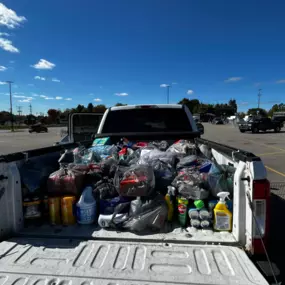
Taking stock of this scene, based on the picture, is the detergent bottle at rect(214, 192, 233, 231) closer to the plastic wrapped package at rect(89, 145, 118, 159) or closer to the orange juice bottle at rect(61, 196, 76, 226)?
the orange juice bottle at rect(61, 196, 76, 226)

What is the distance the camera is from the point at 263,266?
171 cm

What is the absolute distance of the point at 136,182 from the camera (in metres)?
2.40

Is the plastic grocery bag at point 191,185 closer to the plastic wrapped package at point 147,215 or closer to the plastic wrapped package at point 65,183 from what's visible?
the plastic wrapped package at point 147,215

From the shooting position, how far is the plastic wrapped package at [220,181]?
2.38m

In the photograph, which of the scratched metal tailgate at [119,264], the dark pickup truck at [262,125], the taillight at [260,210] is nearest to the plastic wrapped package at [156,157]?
the scratched metal tailgate at [119,264]

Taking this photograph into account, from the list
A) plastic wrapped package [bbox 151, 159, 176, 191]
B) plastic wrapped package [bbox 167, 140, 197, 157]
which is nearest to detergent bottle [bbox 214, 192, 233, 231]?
plastic wrapped package [bbox 151, 159, 176, 191]

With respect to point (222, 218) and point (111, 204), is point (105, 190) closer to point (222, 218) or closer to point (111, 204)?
point (111, 204)

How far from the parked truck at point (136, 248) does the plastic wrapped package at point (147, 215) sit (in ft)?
0.26

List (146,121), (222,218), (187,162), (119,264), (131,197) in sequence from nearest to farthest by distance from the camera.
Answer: (119,264), (222,218), (131,197), (187,162), (146,121)

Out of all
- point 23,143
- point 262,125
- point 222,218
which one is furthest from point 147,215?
point 262,125

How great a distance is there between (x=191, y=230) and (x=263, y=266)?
66 centimetres

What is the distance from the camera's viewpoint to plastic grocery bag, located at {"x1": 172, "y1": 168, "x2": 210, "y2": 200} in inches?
93.4

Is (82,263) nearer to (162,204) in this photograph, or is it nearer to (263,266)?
(162,204)

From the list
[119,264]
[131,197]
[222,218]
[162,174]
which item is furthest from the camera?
[162,174]
